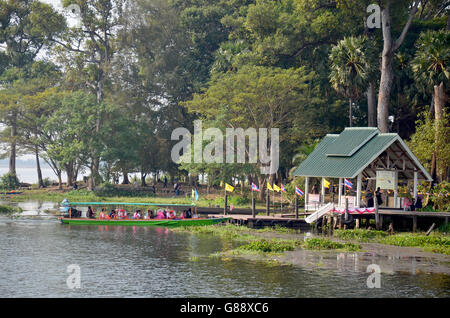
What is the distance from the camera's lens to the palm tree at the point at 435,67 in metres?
51.8

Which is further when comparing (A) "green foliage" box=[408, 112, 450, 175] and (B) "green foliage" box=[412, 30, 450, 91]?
(B) "green foliage" box=[412, 30, 450, 91]

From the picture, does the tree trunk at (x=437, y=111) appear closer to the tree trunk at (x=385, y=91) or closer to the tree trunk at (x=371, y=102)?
the tree trunk at (x=385, y=91)

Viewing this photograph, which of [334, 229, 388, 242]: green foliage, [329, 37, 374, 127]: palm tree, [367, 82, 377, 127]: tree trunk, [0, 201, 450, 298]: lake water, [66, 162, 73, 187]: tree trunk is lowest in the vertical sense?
[0, 201, 450, 298]: lake water


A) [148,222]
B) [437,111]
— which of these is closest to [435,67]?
[437,111]

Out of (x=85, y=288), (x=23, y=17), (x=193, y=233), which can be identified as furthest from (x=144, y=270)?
(x=23, y=17)

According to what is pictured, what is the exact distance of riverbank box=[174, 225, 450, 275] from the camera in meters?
31.9

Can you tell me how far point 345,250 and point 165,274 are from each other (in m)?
11.9

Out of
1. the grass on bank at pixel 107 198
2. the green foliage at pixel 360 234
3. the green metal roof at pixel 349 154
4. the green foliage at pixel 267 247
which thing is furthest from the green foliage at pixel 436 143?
the green foliage at pixel 267 247

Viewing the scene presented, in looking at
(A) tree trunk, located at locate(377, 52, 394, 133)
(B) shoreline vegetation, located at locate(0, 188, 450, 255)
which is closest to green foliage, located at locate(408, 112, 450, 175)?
(A) tree trunk, located at locate(377, 52, 394, 133)

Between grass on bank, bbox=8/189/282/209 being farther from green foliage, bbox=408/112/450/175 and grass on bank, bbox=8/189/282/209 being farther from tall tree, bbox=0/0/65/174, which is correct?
green foliage, bbox=408/112/450/175

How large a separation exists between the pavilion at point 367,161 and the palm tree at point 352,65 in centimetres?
1312

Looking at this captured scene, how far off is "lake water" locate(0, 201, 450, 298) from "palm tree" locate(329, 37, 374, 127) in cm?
2630

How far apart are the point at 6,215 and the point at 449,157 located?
37599mm

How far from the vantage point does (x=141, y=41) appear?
82.7 meters
